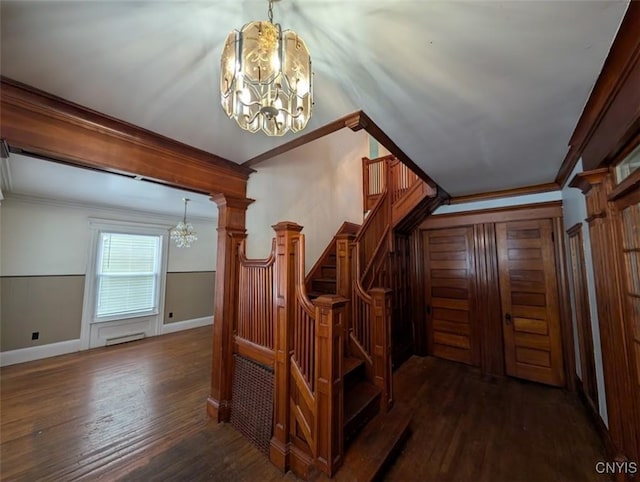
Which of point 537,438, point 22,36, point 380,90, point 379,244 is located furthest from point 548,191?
point 22,36

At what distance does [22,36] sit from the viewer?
105 cm

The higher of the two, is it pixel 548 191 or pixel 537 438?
pixel 548 191

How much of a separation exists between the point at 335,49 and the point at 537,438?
3270mm

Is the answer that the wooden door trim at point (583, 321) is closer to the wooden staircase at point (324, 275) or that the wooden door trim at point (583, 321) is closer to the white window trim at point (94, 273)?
the wooden staircase at point (324, 275)

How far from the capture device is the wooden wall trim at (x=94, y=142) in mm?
1358

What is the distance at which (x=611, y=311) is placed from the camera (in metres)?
1.75

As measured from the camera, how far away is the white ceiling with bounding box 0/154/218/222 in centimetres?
269

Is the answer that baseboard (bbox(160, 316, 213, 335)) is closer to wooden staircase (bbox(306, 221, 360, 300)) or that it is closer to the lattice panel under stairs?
wooden staircase (bbox(306, 221, 360, 300))

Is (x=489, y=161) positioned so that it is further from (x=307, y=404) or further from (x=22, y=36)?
(x=22, y=36)

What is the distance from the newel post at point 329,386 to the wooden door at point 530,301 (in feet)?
9.16

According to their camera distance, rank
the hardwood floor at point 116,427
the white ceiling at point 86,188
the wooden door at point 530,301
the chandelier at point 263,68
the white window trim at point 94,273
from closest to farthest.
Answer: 1. the chandelier at point 263,68
2. the hardwood floor at point 116,427
3. the white ceiling at point 86,188
4. the wooden door at point 530,301
5. the white window trim at point 94,273

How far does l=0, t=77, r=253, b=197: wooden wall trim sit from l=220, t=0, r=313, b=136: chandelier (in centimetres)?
122

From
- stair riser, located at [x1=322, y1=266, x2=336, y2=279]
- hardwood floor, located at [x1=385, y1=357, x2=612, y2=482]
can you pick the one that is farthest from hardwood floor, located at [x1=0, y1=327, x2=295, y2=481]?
stair riser, located at [x1=322, y1=266, x2=336, y2=279]

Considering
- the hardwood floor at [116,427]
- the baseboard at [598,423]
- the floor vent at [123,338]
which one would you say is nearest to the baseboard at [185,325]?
the floor vent at [123,338]
